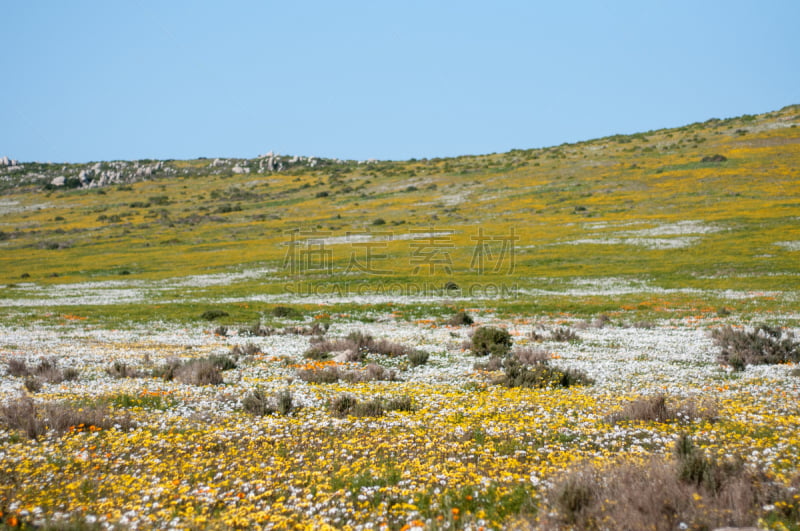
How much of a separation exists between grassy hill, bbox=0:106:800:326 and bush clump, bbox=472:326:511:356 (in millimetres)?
12916

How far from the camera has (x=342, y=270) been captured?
51.4m

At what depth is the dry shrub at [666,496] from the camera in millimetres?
5238

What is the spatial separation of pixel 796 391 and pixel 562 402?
5.38 metres

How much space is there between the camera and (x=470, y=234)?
2729 inches

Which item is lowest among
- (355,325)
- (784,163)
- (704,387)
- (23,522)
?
(355,325)

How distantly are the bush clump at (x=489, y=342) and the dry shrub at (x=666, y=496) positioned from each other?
10.4m

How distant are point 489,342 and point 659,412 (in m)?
8.44

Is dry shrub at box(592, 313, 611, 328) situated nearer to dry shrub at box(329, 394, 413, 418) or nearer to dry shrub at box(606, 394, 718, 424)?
dry shrub at box(606, 394, 718, 424)

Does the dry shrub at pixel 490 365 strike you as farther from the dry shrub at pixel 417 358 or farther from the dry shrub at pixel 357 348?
the dry shrub at pixel 357 348

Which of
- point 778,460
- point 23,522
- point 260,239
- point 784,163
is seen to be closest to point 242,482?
point 23,522

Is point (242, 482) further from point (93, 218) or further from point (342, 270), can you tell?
point (93, 218)

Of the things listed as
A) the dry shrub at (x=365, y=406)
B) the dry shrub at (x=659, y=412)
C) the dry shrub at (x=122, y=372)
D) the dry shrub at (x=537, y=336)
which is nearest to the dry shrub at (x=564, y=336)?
the dry shrub at (x=537, y=336)

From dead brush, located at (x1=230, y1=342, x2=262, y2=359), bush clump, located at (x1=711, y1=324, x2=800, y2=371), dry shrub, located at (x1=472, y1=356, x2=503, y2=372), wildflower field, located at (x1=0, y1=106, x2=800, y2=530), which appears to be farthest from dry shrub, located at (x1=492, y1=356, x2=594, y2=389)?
dead brush, located at (x1=230, y1=342, x2=262, y2=359)

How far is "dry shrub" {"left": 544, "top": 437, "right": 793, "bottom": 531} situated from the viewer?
5.24m
